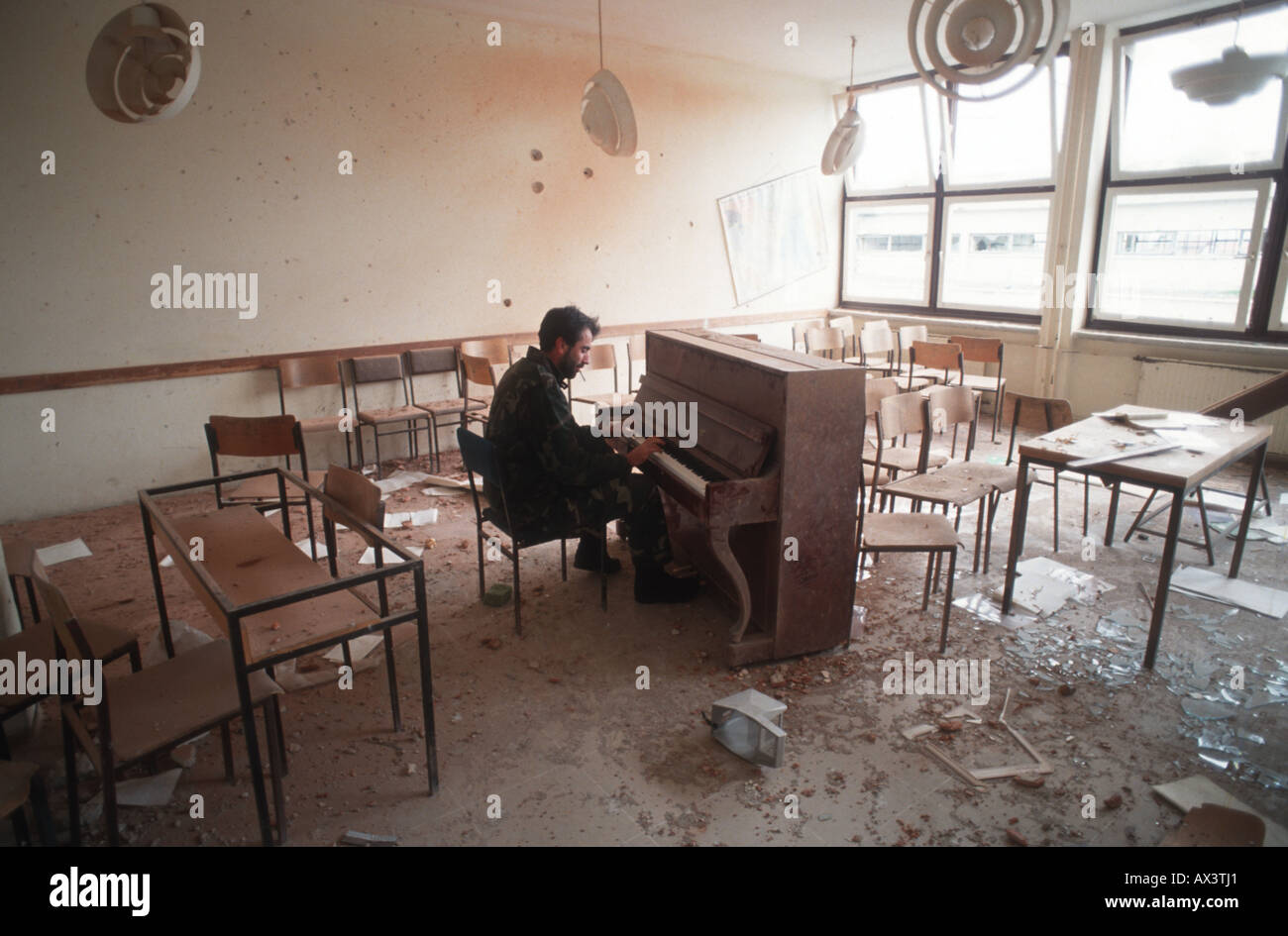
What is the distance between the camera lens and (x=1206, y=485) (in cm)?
503

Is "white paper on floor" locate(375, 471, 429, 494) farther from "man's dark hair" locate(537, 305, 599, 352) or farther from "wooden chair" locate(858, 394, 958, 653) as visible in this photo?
"wooden chair" locate(858, 394, 958, 653)

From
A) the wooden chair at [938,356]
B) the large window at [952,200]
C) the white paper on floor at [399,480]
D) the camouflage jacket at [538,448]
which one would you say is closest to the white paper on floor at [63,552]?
the white paper on floor at [399,480]

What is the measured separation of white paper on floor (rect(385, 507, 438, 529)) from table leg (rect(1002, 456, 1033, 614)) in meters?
3.23

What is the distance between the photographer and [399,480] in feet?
17.8

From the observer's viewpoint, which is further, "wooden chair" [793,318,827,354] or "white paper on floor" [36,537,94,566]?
"wooden chair" [793,318,827,354]

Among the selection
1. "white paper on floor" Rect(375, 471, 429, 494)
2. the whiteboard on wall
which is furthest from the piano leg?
the whiteboard on wall

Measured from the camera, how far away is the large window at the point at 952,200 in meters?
6.85

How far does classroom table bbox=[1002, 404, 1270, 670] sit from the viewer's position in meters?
2.85

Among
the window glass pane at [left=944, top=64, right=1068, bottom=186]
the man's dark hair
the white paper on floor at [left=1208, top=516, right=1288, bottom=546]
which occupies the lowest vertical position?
the white paper on floor at [left=1208, top=516, right=1288, bottom=546]

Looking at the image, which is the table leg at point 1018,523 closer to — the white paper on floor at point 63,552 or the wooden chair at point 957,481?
the wooden chair at point 957,481

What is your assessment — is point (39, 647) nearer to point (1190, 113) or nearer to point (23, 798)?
point (23, 798)

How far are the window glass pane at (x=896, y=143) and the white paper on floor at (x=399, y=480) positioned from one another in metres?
5.63
